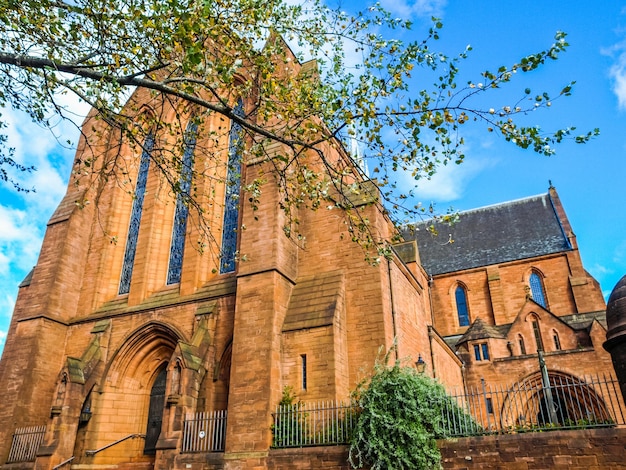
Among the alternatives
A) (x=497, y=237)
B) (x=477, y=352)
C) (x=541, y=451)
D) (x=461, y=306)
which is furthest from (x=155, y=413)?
(x=497, y=237)

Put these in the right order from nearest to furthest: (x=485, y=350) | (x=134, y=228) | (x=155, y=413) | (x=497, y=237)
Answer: (x=155, y=413) → (x=134, y=228) → (x=485, y=350) → (x=497, y=237)

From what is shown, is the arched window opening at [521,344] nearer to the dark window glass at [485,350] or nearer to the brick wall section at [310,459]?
the dark window glass at [485,350]

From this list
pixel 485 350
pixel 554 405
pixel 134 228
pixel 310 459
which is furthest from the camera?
pixel 485 350

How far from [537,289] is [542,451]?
20.7 m

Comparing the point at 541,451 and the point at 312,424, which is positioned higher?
the point at 312,424

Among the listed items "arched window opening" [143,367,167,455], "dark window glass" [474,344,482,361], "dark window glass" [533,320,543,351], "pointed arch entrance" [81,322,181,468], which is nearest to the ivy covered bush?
"pointed arch entrance" [81,322,181,468]

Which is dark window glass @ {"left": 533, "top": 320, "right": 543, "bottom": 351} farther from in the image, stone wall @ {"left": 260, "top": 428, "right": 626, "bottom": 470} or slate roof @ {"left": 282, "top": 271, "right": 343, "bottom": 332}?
stone wall @ {"left": 260, "top": 428, "right": 626, "bottom": 470}

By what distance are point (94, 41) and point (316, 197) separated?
4.47 meters

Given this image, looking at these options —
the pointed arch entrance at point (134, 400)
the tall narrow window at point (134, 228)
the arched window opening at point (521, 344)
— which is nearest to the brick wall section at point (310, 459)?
the pointed arch entrance at point (134, 400)

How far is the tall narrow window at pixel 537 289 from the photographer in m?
27.0

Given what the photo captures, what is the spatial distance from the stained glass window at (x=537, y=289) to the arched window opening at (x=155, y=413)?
20.5 metres

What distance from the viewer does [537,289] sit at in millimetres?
27312

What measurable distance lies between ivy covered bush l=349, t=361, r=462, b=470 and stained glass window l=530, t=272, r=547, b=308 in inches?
760

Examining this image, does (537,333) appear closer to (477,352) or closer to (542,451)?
(477,352)
